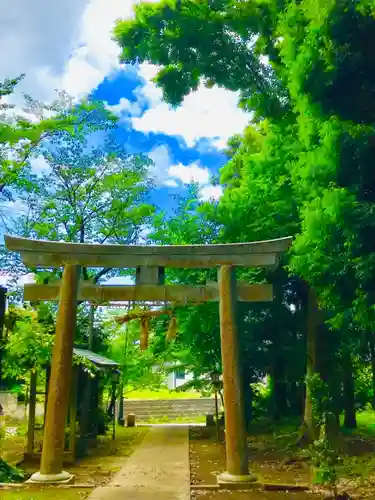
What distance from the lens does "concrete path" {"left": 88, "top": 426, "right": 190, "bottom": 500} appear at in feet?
25.8

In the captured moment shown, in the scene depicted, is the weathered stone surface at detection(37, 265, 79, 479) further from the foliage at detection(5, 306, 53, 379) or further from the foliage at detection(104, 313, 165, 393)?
the foliage at detection(104, 313, 165, 393)

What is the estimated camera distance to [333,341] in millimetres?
16141

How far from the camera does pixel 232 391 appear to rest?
8797 mm

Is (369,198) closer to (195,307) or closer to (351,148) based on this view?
(351,148)

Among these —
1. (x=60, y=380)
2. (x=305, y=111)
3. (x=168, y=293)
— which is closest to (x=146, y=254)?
(x=168, y=293)

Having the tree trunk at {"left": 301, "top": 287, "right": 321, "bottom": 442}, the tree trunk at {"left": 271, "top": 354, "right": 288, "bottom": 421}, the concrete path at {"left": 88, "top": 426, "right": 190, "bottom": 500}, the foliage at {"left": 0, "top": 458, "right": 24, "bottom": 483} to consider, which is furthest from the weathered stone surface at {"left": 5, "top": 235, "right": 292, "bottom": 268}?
the tree trunk at {"left": 271, "top": 354, "right": 288, "bottom": 421}

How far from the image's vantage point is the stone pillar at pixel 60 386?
8469mm

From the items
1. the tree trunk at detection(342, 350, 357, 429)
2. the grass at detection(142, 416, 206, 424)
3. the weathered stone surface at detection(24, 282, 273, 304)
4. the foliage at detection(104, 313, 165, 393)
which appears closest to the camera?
the weathered stone surface at detection(24, 282, 273, 304)

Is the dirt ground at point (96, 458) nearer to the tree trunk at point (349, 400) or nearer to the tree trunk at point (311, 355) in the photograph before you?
the tree trunk at point (311, 355)

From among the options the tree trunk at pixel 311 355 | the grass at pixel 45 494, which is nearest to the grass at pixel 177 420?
the tree trunk at pixel 311 355

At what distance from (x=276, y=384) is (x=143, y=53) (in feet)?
48.7

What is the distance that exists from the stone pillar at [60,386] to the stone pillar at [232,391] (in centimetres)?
278

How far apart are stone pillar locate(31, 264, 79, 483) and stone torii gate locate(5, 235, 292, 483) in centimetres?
2

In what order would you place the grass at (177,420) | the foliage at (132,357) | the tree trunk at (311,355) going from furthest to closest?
1. the grass at (177,420)
2. the foliage at (132,357)
3. the tree trunk at (311,355)
